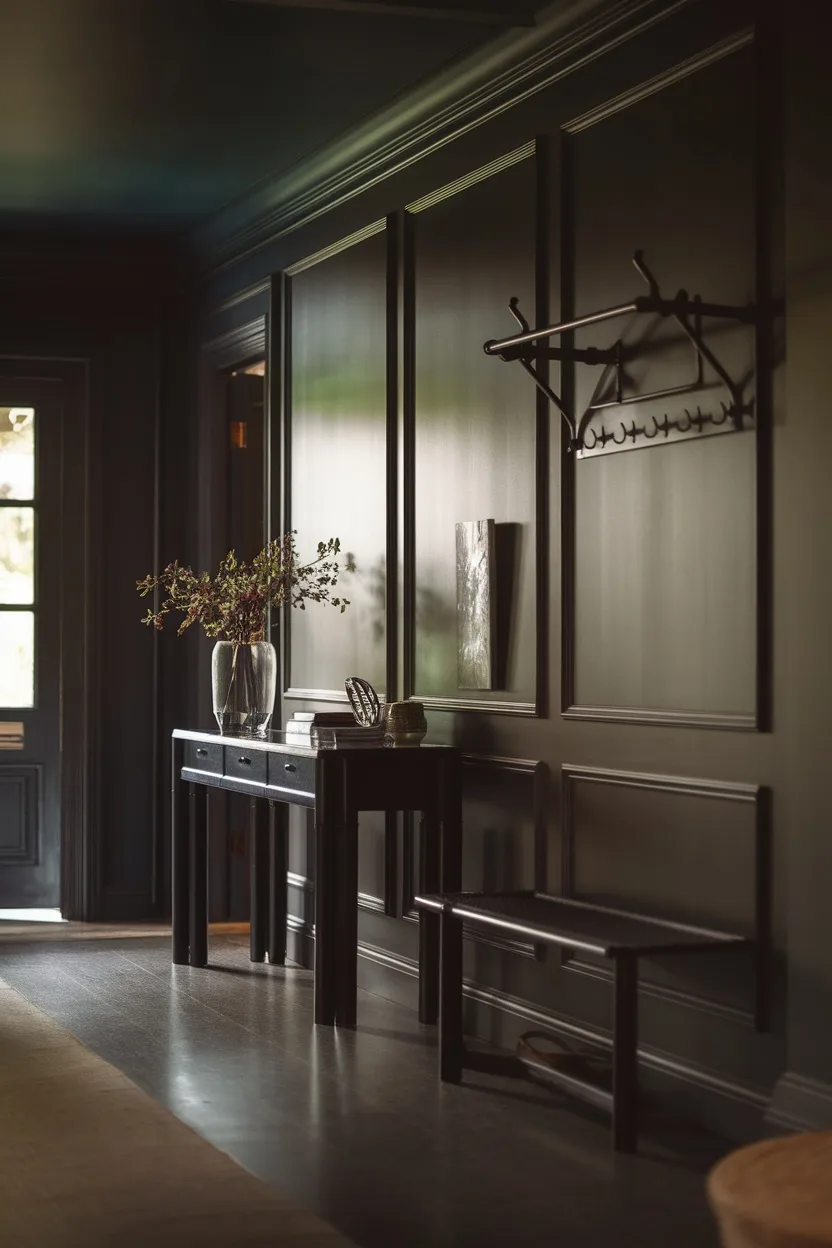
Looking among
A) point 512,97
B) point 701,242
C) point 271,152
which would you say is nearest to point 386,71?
point 512,97

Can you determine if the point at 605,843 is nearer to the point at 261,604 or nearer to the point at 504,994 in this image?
the point at 504,994

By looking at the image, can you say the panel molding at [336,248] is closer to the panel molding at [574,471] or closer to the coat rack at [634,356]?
the coat rack at [634,356]

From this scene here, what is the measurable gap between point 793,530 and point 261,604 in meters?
2.74

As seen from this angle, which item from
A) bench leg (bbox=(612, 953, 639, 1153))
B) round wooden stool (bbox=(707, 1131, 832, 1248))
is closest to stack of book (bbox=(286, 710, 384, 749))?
bench leg (bbox=(612, 953, 639, 1153))

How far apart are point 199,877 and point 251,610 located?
1.00 m

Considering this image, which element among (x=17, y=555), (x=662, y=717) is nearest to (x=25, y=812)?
(x=17, y=555)

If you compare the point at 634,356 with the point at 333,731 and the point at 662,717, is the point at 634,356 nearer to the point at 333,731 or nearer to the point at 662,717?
the point at 662,717

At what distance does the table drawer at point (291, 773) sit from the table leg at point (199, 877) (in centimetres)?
88

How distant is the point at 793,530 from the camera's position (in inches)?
140

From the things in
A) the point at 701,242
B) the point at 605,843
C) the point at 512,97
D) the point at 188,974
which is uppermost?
the point at 512,97

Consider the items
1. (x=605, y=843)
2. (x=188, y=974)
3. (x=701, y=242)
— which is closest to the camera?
(x=701, y=242)

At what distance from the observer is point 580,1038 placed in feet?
14.1

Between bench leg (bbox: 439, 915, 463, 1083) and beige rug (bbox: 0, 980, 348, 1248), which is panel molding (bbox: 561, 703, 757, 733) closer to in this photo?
bench leg (bbox: 439, 915, 463, 1083)

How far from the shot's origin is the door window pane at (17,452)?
732 cm
